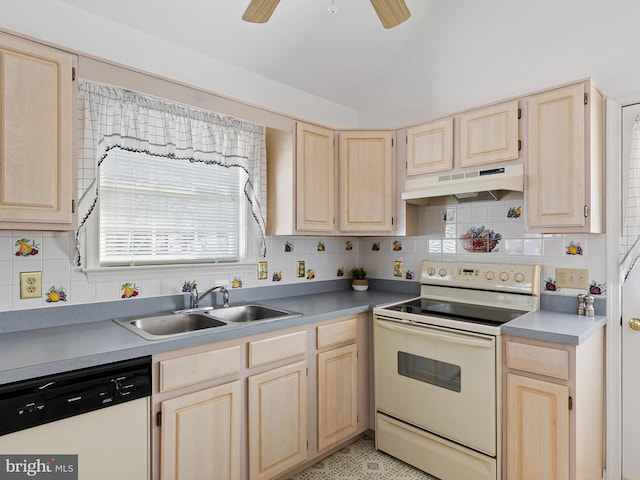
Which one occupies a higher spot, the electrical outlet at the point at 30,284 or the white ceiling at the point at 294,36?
the white ceiling at the point at 294,36

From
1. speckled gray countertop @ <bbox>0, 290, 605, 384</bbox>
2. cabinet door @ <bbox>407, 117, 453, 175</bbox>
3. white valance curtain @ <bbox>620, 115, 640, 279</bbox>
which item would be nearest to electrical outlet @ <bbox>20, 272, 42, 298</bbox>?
speckled gray countertop @ <bbox>0, 290, 605, 384</bbox>

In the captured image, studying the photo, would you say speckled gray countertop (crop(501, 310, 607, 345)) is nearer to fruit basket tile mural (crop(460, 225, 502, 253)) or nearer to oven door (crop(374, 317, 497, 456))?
oven door (crop(374, 317, 497, 456))

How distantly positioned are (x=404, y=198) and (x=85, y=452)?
2.11 metres

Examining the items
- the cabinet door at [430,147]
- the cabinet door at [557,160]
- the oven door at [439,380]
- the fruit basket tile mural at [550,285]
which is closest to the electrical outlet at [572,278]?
the fruit basket tile mural at [550,285]

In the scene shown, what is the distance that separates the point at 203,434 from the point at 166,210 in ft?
4.16

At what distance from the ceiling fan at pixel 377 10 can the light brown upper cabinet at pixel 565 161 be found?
912mm

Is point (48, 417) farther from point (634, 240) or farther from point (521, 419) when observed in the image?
point (634, 240)

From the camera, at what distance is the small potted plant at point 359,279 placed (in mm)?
3193

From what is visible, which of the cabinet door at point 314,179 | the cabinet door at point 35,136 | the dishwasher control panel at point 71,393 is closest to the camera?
the dishwasher control panel at point 71,393

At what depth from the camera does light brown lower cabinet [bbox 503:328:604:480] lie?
174cm

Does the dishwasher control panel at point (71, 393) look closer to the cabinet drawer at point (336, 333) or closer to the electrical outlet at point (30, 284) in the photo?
the electrical outlet at point (30, 284)

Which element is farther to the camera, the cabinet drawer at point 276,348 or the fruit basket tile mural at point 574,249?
the fruit basket tile mural at point 574,249

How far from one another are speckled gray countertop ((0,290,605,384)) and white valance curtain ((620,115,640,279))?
34 cm

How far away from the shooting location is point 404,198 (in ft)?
8.45
